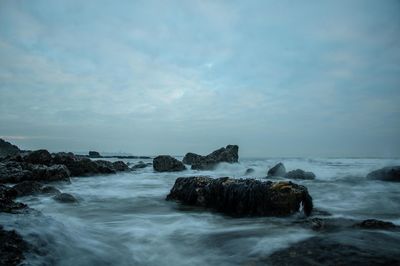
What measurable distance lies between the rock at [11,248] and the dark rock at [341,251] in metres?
2.69

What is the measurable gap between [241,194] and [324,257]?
3.85 m

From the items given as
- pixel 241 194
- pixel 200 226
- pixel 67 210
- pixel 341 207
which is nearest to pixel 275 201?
pixel 241 194

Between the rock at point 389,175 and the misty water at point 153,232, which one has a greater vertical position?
the rock at point 389,175

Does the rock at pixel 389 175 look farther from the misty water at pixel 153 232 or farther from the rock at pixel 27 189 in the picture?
the rock at pixel 27 189

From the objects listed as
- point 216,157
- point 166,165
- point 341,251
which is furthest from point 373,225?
point 216,157

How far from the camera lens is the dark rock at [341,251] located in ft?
12.7

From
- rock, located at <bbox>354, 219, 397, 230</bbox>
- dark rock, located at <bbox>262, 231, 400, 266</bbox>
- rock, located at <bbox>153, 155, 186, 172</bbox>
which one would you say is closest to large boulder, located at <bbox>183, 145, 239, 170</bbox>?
rock, located at <bbox>153, 155, 186, 172</bbox>

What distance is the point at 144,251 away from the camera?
16.2 ft

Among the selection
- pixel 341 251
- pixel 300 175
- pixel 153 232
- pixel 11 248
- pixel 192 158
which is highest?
pixel 192 158

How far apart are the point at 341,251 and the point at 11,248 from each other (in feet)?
12.6

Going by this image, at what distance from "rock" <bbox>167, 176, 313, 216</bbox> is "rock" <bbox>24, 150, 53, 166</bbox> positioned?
11.8 m

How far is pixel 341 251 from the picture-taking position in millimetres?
4168

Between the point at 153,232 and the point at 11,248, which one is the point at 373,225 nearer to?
the point at 153,232

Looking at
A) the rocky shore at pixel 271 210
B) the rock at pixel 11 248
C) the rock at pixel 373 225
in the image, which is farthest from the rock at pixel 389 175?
the rock at pixel 11 248
